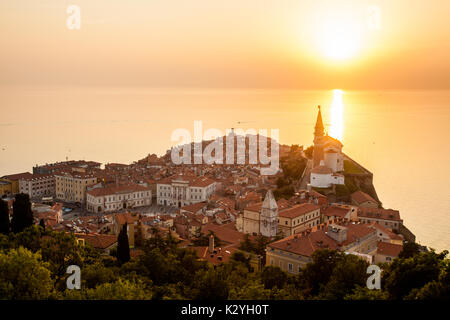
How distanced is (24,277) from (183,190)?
59.6 feet

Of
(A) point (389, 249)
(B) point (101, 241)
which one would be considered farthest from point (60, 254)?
(A) point (389, 249)

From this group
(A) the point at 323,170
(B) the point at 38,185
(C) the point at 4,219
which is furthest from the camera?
(B) the point at 38,185

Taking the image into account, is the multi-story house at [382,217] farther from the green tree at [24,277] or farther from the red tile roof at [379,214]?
the green tree at [24,277]

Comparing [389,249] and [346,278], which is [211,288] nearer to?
[346,278]

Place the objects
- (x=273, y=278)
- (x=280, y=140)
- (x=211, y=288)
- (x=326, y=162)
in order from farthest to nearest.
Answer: (x=280, y=140), (x=326, y=162), (x=273, y=278), (x=211, y=288)

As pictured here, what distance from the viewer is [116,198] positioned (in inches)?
905

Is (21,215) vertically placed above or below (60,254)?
above

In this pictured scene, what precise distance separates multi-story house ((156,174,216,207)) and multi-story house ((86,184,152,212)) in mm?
908

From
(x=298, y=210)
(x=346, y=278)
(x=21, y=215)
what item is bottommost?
(x=298, y=210)

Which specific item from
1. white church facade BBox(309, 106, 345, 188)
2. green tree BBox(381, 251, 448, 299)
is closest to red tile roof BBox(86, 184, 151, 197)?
white church facade BBox(309, 106, 345, 188)

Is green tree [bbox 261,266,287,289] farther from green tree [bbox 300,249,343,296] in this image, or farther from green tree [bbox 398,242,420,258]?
green tree [bbox 398,242,420,258]

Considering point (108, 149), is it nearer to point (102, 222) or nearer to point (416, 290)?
point (102, 222)

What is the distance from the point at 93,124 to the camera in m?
53.6

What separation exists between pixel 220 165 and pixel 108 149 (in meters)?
12.7
